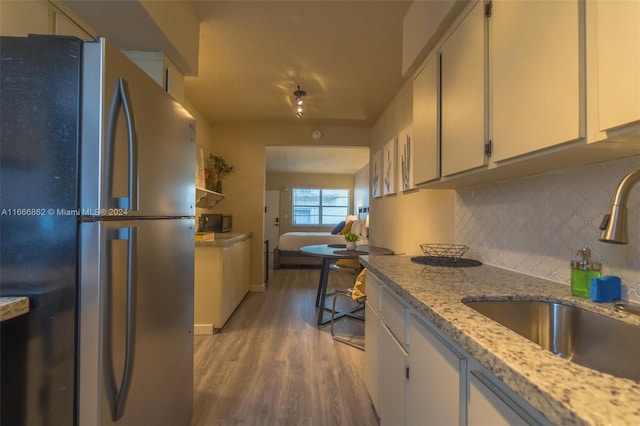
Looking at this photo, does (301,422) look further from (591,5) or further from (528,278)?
(591,5)

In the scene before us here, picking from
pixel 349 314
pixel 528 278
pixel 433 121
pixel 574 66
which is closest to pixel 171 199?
pixel 433 121

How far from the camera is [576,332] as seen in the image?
3.13 feet

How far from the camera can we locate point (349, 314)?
10.8 ft

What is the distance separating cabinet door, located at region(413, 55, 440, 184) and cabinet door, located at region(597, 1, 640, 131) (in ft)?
2.83

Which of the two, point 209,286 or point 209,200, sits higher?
point 209,200

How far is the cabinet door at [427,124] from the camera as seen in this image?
5.24 ft

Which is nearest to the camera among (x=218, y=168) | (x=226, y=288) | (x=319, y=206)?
(x=226, y=288)

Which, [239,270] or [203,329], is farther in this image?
[239,270]

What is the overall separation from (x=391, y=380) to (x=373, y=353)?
1.22ft

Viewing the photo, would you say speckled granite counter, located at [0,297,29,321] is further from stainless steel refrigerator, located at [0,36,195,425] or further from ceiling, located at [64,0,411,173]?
ceiling, located at [64,0,411,173]

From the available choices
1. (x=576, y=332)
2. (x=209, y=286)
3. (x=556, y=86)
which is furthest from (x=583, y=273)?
(x=209, y=286)

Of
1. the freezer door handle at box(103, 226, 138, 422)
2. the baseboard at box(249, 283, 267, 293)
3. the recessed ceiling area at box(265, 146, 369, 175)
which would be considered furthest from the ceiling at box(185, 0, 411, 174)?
the baseboard at box(249, 283, 267, 293)

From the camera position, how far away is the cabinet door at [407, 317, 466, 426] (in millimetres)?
799

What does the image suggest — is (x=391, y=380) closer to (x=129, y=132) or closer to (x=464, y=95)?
(x=464, y=95)
